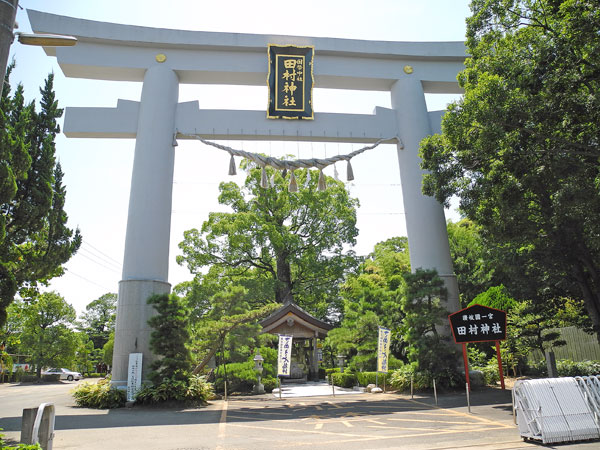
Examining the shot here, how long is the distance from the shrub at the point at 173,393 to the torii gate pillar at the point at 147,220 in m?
0.94

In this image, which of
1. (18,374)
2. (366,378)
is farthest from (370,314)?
(18,374)

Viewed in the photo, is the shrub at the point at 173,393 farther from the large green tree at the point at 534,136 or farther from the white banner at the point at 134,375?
the large green tree at the point at 534,136

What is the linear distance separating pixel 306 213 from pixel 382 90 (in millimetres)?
8288

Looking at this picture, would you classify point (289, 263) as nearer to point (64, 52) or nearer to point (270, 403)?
point (270, 403)

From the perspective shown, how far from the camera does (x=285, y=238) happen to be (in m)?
20.6

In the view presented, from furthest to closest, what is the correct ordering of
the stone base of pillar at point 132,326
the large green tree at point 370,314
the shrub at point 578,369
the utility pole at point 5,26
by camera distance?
the large green tree at point 370,314, the stone base of pillar at point 132,326, the shrub at point 578,369, the utility pole at point 5,26

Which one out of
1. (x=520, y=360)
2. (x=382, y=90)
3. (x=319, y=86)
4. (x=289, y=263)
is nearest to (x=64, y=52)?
(x=319, y=86)

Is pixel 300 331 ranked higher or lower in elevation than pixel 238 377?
higher

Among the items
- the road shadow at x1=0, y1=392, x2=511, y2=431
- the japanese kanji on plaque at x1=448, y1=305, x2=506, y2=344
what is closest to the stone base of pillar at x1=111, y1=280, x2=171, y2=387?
the road shadow at x1=0, y1=392, x2=511, y2=431

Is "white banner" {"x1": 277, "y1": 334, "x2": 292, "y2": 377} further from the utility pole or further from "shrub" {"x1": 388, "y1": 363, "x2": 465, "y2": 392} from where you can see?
the utility pole

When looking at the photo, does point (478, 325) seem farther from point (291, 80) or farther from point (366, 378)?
point (291, 80)

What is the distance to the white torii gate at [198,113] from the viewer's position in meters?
12.5

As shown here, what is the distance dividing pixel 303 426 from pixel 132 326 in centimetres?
627

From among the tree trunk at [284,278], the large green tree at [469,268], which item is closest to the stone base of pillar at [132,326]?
the tree trunk at [284,278]
